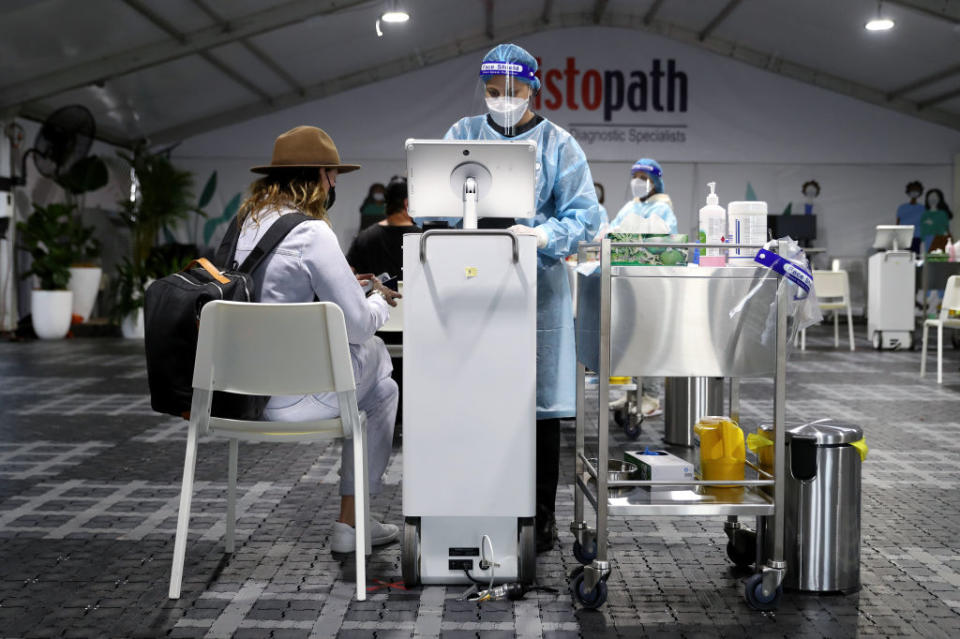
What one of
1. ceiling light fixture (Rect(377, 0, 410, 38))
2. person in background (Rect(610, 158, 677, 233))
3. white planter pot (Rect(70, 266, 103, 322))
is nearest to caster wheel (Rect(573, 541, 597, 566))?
person in background (Rect(610, 158, 677, 233))

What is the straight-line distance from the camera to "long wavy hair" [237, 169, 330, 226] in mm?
2650

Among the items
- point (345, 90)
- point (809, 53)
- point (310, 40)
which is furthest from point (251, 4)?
point (809, 53)

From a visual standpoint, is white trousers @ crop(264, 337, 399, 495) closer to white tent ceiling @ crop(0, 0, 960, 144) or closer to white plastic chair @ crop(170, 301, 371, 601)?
white plastic chair @ crop(170, 301, 371, 601)

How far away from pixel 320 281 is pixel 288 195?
1.05 ft

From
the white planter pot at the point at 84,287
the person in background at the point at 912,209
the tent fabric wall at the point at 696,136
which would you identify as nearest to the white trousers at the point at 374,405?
the white planter pot at the point at 84,287

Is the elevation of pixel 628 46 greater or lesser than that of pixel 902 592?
greater

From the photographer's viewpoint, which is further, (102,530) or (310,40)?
(310,40)

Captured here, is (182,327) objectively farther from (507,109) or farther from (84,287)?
(84,287)

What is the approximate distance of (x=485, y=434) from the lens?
2.45 meters

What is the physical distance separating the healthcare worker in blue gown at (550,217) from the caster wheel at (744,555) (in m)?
0.55

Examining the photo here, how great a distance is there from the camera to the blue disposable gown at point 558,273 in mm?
2822

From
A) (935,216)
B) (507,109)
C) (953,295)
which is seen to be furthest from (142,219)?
(935,216)

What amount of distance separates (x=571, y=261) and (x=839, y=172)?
1133cm

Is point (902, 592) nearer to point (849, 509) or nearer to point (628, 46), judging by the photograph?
point (849, 509)
